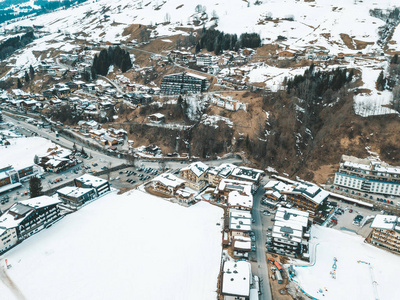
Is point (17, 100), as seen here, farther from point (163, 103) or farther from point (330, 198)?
point (330, 198)

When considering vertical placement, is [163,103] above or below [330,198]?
above

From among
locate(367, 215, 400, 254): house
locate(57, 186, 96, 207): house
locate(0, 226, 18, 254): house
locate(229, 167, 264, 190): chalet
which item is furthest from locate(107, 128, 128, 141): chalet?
locate(367, 215, 400, 254): house

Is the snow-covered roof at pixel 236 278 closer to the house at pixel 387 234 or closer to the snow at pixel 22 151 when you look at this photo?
the house at pixel 387 234

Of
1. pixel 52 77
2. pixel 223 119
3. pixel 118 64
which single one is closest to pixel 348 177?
pixel 223 119

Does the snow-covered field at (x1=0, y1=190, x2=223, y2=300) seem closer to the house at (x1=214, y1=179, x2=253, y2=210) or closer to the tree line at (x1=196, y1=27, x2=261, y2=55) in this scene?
the house at (x1=214, y1=179, x2=253, y2=210)

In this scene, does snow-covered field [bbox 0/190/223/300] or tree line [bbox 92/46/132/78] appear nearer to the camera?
snow-covered field [bbox 0/190/223/300]

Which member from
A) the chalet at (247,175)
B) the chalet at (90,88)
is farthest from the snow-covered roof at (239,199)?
the chalet at (90,88)
